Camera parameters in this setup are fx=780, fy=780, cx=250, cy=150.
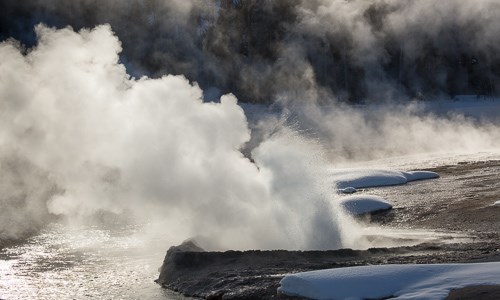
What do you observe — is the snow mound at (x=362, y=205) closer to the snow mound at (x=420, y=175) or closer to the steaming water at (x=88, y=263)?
the steaming water at (x=88, y=263)

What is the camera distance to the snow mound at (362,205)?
1962 cm

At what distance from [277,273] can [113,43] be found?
9208 mm

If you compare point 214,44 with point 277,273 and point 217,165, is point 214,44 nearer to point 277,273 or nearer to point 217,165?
point 217,165

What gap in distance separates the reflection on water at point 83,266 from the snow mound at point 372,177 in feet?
34.6

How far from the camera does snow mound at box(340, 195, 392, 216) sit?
64.4 ft

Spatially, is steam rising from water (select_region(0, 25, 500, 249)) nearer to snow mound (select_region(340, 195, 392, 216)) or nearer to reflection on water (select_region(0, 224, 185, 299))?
reflection on water (select_region(0, 224, 185, 299))

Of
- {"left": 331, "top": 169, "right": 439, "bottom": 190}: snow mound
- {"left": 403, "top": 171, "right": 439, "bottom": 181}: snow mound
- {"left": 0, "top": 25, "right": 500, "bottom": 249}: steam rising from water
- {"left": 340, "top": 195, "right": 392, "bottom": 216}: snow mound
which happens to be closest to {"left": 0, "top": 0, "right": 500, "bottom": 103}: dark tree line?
{"left": 403, "top": 171, "right": 439, "bottom": 181}: snow mound

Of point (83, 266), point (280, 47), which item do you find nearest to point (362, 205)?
point (83, 266)

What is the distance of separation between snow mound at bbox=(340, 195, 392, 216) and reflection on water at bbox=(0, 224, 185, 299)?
5.52 m

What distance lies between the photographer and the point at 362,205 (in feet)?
65.7

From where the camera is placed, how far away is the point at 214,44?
4747 centimetres

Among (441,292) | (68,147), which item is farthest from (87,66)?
(441,292)

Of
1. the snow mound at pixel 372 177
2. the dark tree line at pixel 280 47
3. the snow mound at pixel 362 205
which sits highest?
the dark tree line at pixel 280 47

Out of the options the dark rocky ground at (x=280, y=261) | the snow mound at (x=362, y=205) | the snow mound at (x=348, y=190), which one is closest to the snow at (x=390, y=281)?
the dark rocky ground at (x=280, y=261)
